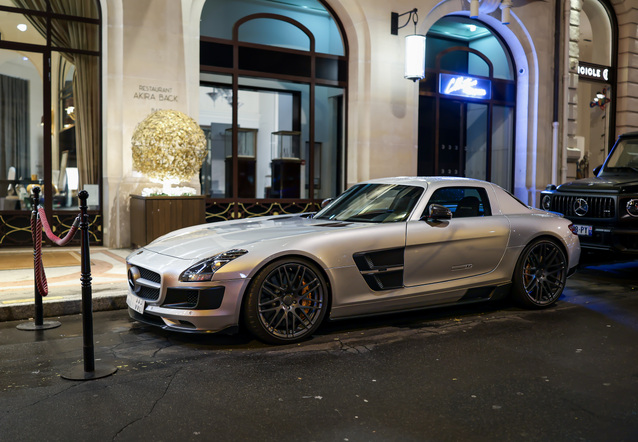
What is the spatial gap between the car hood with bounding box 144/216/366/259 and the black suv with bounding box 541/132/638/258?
16.5 feet

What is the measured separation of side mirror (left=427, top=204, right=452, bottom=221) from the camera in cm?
601

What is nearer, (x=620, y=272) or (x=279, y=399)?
(x=279, y=399)

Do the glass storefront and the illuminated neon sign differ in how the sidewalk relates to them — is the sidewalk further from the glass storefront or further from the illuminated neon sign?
the illuminated neon sign

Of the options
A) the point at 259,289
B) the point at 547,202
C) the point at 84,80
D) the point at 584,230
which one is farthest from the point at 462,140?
the point at 259,289

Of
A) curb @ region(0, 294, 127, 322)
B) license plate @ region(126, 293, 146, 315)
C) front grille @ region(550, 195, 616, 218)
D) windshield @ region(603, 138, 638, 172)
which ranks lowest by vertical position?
curb @ region(0, 294, 127, 322)

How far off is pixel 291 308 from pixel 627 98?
17213 mm

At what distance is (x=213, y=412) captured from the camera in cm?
379

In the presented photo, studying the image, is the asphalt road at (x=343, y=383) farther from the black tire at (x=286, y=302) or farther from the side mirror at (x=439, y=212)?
the side mirror at (x=439, y=212)

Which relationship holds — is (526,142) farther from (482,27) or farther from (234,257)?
(234,257)

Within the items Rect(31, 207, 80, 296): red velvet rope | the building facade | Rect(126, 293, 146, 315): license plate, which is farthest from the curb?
the building facade

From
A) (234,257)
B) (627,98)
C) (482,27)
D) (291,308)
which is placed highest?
(482,27)

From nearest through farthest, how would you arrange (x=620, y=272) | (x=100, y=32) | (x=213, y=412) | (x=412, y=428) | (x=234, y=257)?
(x=412, y=428) < (x=213, y=412) < (x=234, y=257) < (x=620, y=272) < (x=100, y=32)

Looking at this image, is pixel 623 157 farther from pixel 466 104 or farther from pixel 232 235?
pixel 232 235

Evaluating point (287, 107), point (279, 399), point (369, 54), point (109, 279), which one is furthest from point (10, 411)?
point (369, 54)
